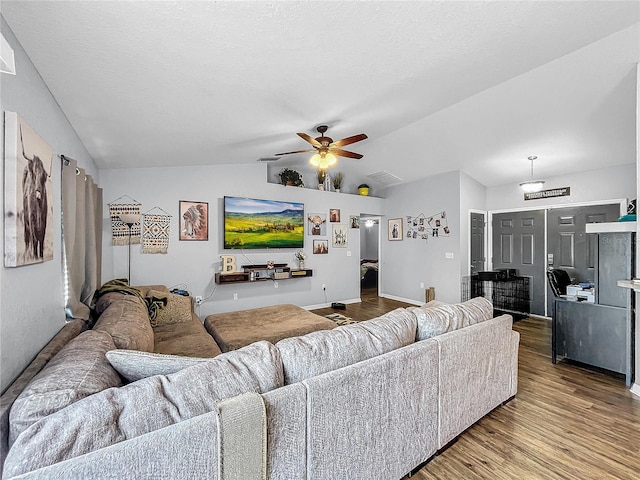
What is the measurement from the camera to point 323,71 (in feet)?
6.61

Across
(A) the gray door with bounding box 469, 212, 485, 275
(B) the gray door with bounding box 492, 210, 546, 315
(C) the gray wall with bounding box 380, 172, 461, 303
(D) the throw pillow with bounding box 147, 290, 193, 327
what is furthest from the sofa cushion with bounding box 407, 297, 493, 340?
(B) the gray door with bounding box 492, 210, 546, 315

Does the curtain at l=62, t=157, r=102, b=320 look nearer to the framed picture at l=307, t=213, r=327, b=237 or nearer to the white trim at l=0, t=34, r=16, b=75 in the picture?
the white trim at l=0, t=34, r=16, b=75

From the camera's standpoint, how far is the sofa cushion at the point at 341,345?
1330mm

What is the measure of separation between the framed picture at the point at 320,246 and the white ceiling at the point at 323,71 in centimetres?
216

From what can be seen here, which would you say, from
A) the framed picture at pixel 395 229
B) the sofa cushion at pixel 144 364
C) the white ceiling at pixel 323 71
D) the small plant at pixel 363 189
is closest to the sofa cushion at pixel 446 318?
the sofa cushion at pixel 144 364

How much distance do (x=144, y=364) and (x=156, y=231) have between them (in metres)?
3.48

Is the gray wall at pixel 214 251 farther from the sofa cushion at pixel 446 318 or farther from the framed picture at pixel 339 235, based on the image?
the sofa cushion at pixel 446 318

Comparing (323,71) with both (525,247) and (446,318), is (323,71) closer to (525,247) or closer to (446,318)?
(446,318)

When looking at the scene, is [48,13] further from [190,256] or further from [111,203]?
[190,256]

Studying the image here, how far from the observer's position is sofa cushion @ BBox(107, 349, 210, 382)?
1.17m

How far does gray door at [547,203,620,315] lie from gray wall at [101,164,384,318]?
3508 millimetres

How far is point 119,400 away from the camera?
3.08 feet

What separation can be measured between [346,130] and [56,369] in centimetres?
330

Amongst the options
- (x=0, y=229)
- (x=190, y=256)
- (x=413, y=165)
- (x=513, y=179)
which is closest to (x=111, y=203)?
(x=190, y=256)
